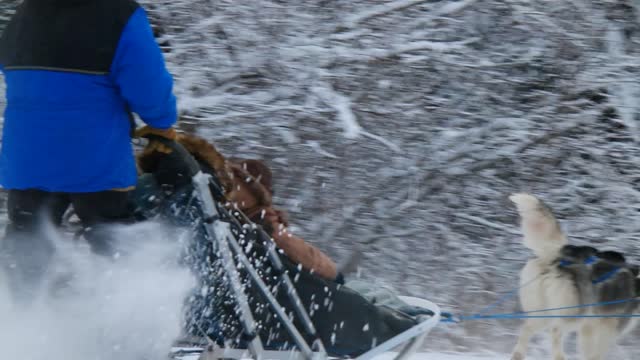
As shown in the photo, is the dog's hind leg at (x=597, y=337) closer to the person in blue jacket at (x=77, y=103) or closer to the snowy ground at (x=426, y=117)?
the snowy ground at (x=426, y=117)

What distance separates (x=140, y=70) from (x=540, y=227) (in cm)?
271

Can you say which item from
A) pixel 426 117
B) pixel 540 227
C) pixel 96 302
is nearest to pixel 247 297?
pixel 96 302

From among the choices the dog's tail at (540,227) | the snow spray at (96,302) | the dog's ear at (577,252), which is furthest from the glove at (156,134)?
the dog's ear at (577,252)

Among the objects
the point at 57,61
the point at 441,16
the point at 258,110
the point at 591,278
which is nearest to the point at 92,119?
the point at 57,61

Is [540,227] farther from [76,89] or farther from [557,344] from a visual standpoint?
[76,89]

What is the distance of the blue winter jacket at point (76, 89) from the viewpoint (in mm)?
2795

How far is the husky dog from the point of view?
4.66 metres

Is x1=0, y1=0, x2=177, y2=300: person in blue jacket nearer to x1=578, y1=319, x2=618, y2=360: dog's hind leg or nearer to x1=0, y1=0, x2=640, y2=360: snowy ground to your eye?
x1=578, y1=319, x2=618, y2=360: dog's hind leg

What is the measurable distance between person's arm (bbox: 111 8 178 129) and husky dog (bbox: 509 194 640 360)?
251 centimetres

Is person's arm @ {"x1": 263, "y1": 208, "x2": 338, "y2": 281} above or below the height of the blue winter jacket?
below

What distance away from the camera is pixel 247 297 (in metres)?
3.23

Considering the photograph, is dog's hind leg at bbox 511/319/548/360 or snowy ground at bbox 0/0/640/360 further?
snowy ground at bbox 0/0/640/360

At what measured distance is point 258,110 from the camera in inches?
263

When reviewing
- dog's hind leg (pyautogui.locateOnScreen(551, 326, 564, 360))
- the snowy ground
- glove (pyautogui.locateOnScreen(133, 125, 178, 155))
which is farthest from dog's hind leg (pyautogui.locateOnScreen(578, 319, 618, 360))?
glove (pyautogui.locateOnScreen(133, 125, 178, 155))
